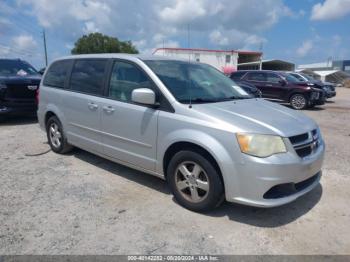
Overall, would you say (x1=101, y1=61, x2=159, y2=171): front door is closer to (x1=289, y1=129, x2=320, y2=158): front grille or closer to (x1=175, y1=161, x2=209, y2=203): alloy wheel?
(x1=175, y1=161, x2=209, y2=203): alloy wheel

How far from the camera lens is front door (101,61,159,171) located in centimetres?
397

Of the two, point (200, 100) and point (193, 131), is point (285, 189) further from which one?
point (200, 100)

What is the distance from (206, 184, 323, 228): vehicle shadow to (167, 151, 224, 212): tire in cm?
23

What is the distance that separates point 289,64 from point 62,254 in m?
56.3

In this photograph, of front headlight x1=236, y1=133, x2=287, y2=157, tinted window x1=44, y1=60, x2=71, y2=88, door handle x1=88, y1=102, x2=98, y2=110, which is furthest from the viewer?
tinted window x1=44, y1=60, x2=71, y2=88

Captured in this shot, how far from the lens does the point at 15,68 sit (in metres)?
9.62

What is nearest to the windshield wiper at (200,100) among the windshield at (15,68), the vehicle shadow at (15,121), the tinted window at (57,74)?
the tinted window at (57,74)

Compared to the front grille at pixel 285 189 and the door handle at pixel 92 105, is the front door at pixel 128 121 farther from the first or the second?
the front grille at pixel 285 189

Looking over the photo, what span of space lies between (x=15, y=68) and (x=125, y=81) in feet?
22.3

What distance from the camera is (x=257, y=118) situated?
11.5 feet

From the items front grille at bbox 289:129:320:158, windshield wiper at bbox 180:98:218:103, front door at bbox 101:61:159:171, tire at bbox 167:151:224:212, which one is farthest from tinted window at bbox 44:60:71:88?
front grille at bbox 289:129:320:158

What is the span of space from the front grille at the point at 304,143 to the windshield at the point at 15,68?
8.48 metres

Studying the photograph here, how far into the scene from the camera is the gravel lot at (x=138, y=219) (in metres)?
3.04

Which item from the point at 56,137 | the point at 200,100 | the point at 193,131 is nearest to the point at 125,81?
the point at 200,100
